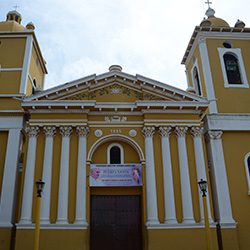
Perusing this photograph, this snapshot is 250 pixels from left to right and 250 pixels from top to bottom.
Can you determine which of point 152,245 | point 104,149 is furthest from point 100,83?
point 152,245

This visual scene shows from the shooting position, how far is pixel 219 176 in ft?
61.2

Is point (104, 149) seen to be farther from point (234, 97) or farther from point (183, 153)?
point (234, 97)

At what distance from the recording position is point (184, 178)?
17531 mm

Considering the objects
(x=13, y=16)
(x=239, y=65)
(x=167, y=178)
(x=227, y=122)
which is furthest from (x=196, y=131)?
(x=13, y=16)

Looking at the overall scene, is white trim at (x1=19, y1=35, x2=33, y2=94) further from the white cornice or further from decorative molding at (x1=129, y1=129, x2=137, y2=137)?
the white cornice

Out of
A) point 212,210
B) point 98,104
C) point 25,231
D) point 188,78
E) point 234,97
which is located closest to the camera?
point 25,231

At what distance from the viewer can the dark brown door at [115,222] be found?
662 inches

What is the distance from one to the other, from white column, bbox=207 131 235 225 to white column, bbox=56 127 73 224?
874 centimetres

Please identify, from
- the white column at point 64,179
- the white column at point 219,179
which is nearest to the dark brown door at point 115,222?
the white column at point 64,179

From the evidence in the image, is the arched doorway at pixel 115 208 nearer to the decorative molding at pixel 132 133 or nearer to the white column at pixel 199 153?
the decorative molding at pixel 132 133

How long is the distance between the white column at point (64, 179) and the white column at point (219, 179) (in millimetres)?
8738

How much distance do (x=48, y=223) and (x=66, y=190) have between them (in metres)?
1.93

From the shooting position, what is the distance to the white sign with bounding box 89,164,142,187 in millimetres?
17625

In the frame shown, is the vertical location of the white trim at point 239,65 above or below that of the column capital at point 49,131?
above
